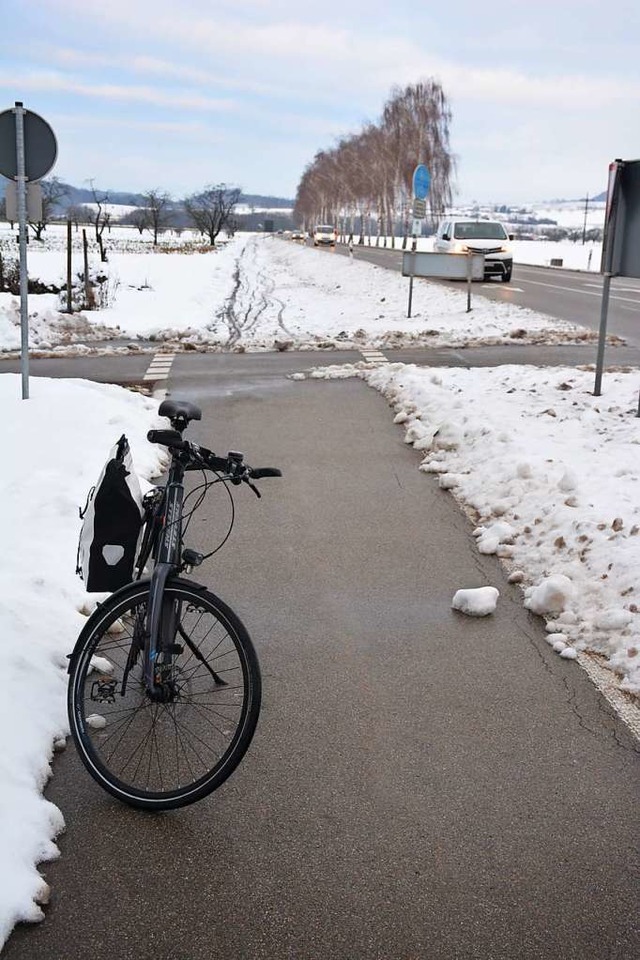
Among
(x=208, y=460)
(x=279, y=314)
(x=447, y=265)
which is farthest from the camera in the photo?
(x=279, y=314)

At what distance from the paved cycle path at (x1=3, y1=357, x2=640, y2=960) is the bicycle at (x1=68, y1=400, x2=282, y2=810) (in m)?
0.14

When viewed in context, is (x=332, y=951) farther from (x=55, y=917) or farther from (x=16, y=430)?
(x=16, y=430)

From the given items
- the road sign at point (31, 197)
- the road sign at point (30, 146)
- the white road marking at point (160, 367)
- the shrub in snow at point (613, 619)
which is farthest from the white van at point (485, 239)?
the shrub in snow at point (613, 619)

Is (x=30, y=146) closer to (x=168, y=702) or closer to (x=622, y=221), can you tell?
(x=622, y=221)

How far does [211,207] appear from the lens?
4535 inches

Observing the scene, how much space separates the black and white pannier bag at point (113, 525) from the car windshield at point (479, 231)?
2695 cm

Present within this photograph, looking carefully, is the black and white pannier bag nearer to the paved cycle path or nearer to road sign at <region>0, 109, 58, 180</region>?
the paved cycle path

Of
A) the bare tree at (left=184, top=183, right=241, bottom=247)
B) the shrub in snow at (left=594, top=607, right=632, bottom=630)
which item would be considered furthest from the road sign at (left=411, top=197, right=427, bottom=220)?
the bare tree at (left=184, top=183, right=241, bottom=247)

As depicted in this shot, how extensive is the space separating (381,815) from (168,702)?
2.75ft

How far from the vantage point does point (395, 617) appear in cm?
500

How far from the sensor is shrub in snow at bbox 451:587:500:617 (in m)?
5.03

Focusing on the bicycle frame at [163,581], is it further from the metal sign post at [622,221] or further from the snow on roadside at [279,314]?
the snow on roadside at [279,314]

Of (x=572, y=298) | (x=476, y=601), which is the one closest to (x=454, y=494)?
(x=476, y=601)

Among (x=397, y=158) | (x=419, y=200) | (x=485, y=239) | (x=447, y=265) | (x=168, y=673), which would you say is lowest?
(x=168, y=673)
